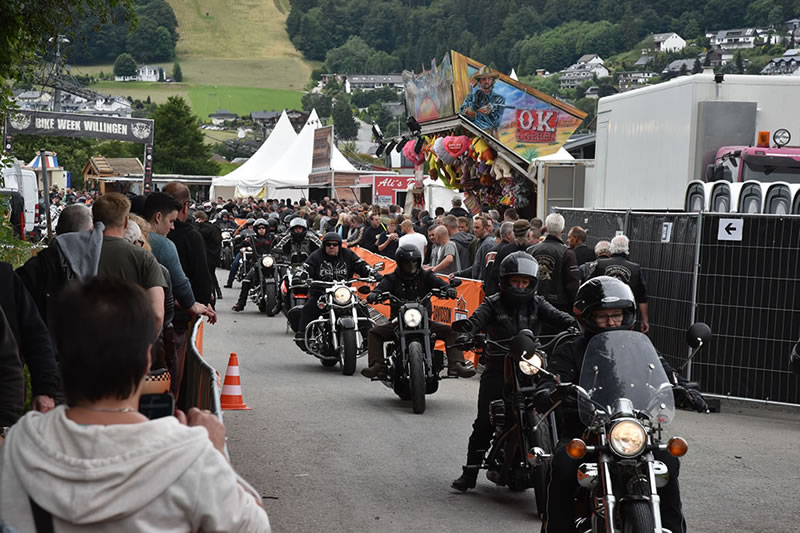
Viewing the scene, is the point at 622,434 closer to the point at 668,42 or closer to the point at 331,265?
the point at 331,265

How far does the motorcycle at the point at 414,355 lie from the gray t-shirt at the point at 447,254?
4.93 metres

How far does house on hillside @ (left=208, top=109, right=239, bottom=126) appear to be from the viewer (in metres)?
185

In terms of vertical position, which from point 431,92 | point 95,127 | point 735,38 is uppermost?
point 735,38

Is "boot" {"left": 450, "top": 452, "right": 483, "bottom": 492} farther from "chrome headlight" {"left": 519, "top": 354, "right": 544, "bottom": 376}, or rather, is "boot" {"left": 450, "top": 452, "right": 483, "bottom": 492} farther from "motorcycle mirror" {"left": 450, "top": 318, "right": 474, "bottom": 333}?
"chrome headlight" {"left": 519, "top": 354, "right": 544, "bottom": 376}

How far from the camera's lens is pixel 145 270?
6340 mm

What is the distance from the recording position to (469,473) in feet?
25.3

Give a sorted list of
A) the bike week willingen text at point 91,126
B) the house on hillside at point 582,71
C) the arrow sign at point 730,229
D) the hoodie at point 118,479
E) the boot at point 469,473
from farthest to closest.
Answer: the house on hillside at point 582,71
the bike week willingen text at point 91,126
the arrow sign at point 730,229
the boot at point 469,473
the hoodie at point 118,479

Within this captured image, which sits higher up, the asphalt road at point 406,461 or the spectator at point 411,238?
the spectator at point 411,238

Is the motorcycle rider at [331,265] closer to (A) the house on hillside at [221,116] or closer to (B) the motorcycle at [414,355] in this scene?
(B) the motorcycle at [414,355]

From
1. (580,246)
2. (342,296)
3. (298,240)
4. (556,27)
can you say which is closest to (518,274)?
(580,246)

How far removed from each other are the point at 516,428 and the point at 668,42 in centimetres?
15166

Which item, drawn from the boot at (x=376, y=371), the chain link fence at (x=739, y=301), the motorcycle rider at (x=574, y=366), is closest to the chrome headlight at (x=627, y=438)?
the motorcycle rider at (x=574, y=366)

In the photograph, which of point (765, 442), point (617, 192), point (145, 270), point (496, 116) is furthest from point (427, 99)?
point (145, 270)

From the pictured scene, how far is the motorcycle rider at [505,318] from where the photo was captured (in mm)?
7438
